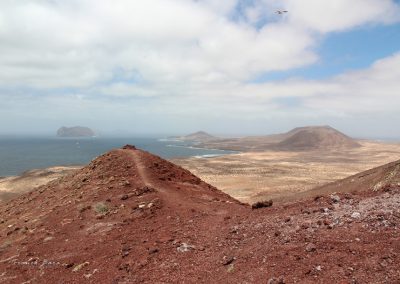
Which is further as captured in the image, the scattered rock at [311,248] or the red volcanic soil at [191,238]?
the scattered rock at [311,248]

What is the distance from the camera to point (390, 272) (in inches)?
387

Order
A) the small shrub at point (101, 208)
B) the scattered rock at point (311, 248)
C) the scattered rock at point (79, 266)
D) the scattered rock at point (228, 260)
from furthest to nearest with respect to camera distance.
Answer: the small shrub at point (101, 208)
the scattered rock at point (79, 266)
the scattered rock at point (228, 260)
the scattered rock at point (311, 248)

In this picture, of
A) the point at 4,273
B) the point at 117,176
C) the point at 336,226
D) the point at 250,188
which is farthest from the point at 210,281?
the point at 250,188

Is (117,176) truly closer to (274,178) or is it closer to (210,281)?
(210,281)

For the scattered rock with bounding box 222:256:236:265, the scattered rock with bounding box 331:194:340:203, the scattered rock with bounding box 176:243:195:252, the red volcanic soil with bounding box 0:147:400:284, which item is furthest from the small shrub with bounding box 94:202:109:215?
the scattered rock with bounding box 331:194:340:203

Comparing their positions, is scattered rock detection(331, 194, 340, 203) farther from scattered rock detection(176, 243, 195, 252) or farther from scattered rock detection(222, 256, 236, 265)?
scattered rock detection(176, 243, 195, 252)

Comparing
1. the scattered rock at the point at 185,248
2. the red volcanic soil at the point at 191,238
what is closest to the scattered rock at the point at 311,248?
the red volcanic soil at the point at 191,238

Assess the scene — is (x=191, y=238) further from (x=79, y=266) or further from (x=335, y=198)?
(x=335, y=198)

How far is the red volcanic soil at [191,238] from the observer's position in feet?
36.9

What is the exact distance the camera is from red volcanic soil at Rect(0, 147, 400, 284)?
36.9ft

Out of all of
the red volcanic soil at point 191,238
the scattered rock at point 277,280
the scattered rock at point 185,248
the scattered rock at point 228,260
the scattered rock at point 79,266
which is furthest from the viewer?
the scattered rock at point 79,266

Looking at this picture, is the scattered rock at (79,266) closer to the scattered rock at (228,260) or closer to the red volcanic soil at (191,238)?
the red volcanic soil at (191,238)

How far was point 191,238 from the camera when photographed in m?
15.8

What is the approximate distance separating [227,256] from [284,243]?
197 centimetres
